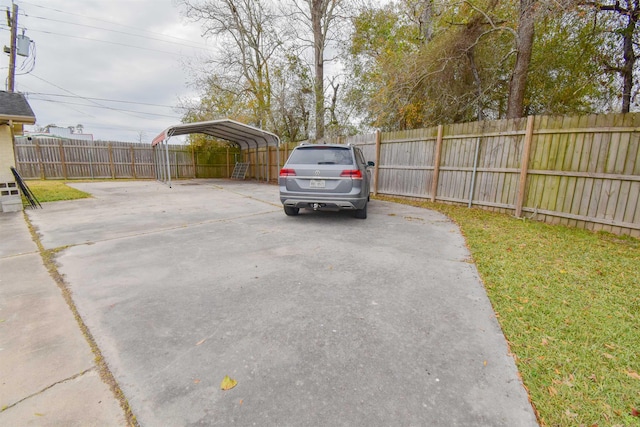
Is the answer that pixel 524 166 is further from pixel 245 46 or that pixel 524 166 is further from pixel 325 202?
pixel 245 46

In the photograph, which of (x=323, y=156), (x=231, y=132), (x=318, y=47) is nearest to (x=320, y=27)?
(x=318, y=47)

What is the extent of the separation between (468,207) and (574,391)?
6.48 m

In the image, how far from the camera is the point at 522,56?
7391mm

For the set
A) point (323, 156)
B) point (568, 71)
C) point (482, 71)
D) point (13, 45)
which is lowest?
point (323, 156)

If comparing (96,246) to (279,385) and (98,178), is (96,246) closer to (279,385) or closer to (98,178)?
(279,385)

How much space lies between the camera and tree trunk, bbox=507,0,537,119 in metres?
6.55

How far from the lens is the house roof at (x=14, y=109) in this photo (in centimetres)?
620

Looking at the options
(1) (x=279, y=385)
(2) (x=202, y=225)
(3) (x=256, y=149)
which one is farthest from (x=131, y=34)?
(1) (x=279, y=385)

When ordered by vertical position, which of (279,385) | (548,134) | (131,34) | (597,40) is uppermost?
(131,34)

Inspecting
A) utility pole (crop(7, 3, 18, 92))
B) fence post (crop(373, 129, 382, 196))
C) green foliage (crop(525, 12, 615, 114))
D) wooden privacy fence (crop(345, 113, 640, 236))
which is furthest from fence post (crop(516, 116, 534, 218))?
utility pole (crop(7, 3, 18, 92))

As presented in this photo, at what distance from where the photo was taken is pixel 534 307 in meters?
2.56

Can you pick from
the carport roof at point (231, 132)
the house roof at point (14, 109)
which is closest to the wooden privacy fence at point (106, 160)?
the carport roof at point (231, 132)

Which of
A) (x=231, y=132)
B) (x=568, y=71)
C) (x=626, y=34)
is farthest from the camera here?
(x=231, y=132)

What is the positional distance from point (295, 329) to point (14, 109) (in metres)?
8.77
